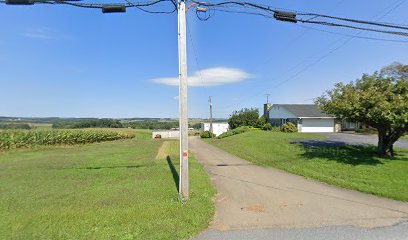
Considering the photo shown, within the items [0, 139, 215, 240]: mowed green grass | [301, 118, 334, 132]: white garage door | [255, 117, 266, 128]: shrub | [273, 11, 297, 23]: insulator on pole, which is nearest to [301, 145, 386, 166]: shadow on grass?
[0, 139, 215, 240]: mowed green grass

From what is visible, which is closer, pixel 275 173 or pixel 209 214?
pixel 209 214

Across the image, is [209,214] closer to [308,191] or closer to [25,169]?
[308,191]

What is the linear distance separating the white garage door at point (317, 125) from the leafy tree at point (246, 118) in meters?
9.06

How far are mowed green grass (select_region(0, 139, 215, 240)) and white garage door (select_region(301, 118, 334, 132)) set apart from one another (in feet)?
102

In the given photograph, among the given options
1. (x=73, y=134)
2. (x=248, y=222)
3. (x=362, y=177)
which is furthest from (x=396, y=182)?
(x=73, y=134)

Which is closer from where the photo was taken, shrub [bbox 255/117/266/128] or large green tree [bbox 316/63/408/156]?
large green tree [bbox 316/63/408/156]

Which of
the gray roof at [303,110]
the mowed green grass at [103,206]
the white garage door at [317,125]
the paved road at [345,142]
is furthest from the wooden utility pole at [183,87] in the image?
the gray roof at [303,110]

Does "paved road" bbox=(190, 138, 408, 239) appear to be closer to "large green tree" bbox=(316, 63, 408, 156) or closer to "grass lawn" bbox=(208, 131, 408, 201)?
"grass lawn" bbox=(208, 131, 408, 201)

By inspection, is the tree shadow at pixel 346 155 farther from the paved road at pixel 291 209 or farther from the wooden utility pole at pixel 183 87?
the wooden utility pole at pixel 183 87

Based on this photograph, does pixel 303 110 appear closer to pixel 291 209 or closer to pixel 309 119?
pixel 309 119

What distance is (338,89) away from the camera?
14875mm

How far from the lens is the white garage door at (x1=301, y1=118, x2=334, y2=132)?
130 feet

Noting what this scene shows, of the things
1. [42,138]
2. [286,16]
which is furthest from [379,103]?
[42,138]

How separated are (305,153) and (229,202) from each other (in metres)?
9.83
